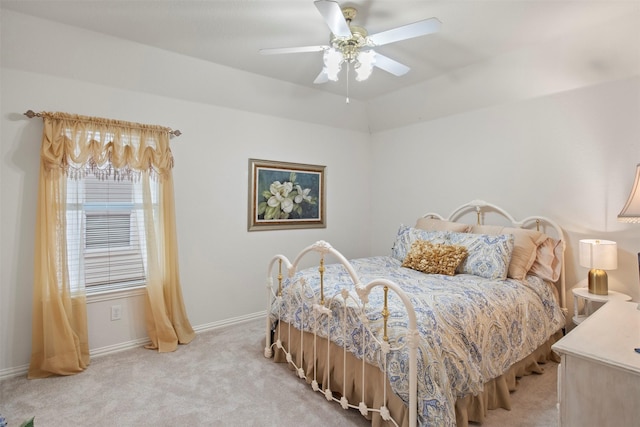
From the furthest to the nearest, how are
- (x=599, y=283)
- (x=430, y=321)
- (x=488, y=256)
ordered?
(x=488, y=256), (x=599, y=283), (x=430, y=321)

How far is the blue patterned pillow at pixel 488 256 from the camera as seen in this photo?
2.55 metres

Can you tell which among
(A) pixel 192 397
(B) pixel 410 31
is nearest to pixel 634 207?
(B) pixel 410 31

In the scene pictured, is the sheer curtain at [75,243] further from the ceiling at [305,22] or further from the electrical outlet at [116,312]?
the ceiling at [305,22]

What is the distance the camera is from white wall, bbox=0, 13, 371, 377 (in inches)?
96.0

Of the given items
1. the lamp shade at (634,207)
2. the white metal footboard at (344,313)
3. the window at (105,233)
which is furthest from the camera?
the window at (105,233)

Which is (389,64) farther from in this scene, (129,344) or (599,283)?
(129,344)

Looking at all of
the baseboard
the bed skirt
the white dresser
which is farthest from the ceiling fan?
the baseboard

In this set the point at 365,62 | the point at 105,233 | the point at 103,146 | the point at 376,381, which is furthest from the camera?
the point at 105,233

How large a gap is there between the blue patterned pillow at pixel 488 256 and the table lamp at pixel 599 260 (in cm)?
51

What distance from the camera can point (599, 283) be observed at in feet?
8.14

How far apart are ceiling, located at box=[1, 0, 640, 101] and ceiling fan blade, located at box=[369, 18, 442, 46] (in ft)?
0.95

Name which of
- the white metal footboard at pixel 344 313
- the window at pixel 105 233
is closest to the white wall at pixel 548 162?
the white metal footboard at pixel 344 313

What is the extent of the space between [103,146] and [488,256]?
10.9ft

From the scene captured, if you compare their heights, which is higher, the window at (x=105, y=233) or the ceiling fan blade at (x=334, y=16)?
the ceiling fan blade at (x=334, y=16)
